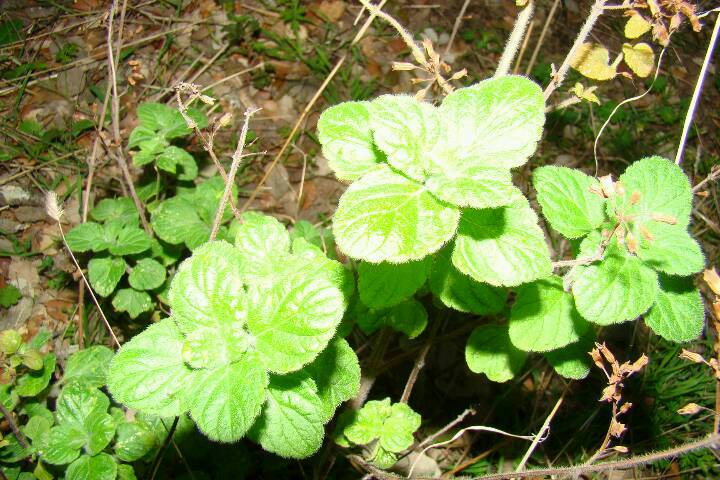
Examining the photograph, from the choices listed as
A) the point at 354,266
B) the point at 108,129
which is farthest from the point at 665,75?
the point at 108,129

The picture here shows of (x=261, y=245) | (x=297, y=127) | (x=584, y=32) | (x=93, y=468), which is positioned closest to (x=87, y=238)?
(x=93, y=468)

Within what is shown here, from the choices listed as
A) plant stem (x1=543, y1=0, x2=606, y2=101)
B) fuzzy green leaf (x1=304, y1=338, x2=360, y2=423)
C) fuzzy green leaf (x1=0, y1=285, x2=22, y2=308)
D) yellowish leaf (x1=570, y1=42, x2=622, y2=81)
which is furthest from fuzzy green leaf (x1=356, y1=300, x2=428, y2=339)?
fuzzy green leaf (x1=0, y1=285, x2=22, y2=308)

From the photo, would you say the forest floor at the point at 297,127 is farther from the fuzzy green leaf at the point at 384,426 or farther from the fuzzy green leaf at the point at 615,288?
the fuzzy green leaf at the point at 615,288

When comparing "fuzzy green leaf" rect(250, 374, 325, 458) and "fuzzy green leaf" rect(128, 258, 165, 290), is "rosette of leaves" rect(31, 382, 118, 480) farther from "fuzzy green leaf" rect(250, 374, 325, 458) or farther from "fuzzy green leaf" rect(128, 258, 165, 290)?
"fuzzy green leaf" rect(250, 374, 325, 458)

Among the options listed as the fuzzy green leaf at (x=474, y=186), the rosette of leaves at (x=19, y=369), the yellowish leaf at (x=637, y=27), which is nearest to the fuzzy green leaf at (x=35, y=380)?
the rosette of leaves at (x=19, y=369)

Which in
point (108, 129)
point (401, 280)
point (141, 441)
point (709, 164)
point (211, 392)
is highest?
point (401, 280)

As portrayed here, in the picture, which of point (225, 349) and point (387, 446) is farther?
point (387, 446)

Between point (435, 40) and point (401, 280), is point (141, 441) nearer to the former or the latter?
point (401, 280)

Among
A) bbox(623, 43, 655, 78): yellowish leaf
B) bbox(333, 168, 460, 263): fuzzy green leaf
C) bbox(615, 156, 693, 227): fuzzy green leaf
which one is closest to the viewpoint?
bbox(333, 168, 460, 263): fuzzy green leaf
